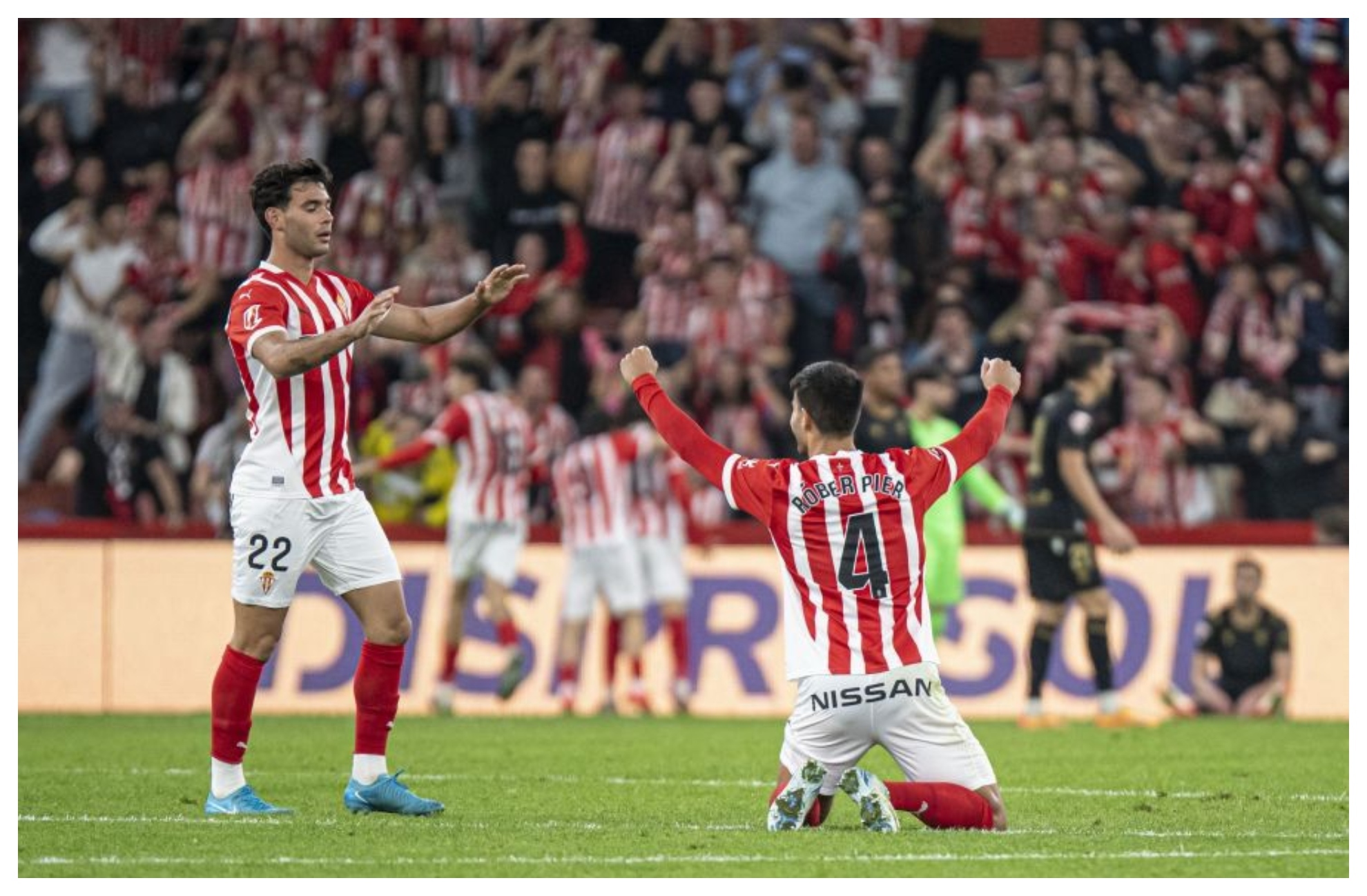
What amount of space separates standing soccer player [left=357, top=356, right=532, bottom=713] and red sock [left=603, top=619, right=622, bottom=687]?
0.54m

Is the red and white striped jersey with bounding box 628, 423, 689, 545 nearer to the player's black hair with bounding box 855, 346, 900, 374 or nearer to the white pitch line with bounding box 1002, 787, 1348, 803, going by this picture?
the player's black hair with bounding box 855, 346, 900, 374

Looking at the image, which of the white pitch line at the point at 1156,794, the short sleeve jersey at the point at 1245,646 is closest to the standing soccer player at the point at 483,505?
the short sleeve jersey at the point at 1245,646

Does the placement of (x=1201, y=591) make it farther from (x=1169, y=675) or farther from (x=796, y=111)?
(x=796, y=111)

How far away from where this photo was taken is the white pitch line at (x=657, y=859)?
653 centimetres

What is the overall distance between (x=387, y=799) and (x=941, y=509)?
623 cm

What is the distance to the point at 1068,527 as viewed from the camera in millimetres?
13320

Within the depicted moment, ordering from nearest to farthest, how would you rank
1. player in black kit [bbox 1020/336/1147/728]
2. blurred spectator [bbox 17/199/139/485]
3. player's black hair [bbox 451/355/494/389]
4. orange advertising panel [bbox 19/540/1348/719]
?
player in black kit [bbox 1020/336/1147/728] < orange advertising panel [bbox 19/540/1348/719] < player's black hair [bbox 451/355/494/389] < blurred spectator [bbox 17/199/139/485]

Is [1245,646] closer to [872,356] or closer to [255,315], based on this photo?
[872,356]

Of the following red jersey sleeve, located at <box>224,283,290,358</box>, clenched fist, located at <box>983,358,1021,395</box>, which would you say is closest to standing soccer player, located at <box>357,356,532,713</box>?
red jersey sleeve, located at <box>224,283,290,358</box>

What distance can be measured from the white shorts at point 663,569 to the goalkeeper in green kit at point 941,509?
1.94m

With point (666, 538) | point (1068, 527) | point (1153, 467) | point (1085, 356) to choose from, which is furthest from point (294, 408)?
point (1153, 467)

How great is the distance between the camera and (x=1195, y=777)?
10.0 m

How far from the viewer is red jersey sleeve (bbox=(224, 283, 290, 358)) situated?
767 cm

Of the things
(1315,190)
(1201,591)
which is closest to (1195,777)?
(1201,591)
